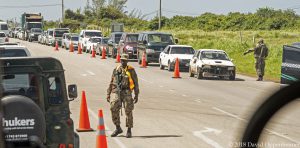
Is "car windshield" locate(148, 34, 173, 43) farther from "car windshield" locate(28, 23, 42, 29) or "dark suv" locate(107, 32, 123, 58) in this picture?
"car windshield" locate(28, 23, 42, 29)

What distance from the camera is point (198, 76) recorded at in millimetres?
29891

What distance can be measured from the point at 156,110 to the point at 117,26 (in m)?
63.5

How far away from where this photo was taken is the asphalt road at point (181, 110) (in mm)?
12164

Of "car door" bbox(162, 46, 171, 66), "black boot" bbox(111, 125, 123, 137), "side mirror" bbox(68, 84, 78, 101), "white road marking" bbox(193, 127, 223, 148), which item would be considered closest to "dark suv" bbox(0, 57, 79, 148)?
"side mirror" bbox(68, 84, 78, 101)

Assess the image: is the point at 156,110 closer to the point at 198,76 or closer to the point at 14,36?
the point at 198,76

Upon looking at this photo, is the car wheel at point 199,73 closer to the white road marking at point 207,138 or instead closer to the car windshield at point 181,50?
the car windshield at point 181,50

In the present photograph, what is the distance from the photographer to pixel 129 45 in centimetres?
4362

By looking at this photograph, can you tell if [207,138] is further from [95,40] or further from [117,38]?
[95,40]

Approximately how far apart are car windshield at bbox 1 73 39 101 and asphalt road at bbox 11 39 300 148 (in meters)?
2.62

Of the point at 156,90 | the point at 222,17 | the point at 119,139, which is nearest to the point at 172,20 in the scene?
the point at 222,17

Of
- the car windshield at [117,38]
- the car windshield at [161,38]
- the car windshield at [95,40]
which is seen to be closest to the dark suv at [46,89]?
the car windshield at [161,38]

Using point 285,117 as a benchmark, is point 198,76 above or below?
below

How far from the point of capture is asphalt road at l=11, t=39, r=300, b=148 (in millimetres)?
12164

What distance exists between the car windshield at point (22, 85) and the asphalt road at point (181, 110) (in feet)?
8.61
